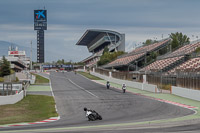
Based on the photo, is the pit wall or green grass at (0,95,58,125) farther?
the pit wall

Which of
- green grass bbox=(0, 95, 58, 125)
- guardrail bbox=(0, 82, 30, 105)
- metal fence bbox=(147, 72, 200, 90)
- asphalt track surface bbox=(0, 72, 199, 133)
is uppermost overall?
metal fence bbox=(147, 72, 200, 90)

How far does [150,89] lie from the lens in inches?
1893

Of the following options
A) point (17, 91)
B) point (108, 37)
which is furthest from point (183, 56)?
point (108, 37)

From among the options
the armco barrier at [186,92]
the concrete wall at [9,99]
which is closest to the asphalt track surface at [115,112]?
the armco barrier at [186,92]

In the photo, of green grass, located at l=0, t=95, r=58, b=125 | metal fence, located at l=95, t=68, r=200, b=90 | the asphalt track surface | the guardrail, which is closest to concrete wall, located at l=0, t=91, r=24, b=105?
the guardrail

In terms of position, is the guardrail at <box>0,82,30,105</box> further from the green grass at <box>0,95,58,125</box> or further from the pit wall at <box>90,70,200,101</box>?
the pit wall at <box>90,70,200,101</box>

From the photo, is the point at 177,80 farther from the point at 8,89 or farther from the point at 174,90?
the point at 8,89

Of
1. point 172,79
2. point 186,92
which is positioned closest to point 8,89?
point 186,92

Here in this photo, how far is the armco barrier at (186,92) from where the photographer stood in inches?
1316

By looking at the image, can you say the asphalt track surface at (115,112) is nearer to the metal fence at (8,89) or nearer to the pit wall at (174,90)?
the pit wall at (174,90)

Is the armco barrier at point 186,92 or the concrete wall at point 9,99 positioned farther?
the armco barrier at point 186,92

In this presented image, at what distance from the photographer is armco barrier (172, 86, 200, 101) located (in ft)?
110

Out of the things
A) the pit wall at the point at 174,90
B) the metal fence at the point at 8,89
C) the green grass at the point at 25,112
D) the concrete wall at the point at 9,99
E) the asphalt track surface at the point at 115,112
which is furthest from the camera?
the metal fence at the point at 8,89

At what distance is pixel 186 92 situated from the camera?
→ 36.4 m
